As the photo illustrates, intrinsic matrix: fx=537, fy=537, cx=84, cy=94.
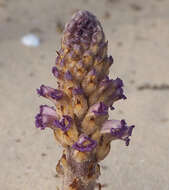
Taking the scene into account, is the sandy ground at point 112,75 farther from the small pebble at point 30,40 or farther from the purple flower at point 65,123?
the purple flower at point 65,123

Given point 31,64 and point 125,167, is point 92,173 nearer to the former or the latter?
point 125,167

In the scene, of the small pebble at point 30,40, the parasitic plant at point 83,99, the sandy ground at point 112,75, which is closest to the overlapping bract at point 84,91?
the parasitic plant at point 83,99

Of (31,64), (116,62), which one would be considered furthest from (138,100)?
(31,64)

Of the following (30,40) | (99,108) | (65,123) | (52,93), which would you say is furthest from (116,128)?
(30,40)

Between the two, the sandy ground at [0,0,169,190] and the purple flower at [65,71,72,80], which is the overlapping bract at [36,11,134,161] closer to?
the purple flower at [65,71,72,80]

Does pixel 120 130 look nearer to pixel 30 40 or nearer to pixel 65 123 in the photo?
pixel 65 123
